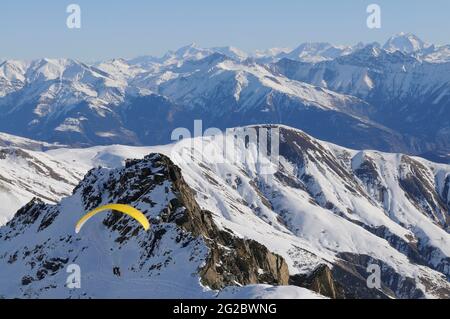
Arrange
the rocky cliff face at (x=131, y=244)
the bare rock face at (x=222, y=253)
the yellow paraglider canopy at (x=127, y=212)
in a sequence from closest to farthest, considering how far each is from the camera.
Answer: the yellow paraglider canopy at (x=127, y=212)
the bare rock face at (x=222, y=253)
the rocky cliff face at (x=131, y=244)

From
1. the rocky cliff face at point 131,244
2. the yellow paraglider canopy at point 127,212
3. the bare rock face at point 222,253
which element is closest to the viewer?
the yellow paraglider canopy at point 127,212

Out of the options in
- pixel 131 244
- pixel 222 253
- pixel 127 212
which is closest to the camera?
pixel 127 212

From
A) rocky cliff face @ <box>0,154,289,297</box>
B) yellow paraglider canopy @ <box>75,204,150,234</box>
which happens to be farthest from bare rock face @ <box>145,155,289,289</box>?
yellow paraglider canopy @ <box>75,204,150,234</box>

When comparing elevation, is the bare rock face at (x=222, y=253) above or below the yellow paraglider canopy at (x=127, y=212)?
below

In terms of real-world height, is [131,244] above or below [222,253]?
above

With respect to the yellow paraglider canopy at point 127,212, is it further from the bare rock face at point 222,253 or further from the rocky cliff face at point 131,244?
the bare rock face at point 222,253

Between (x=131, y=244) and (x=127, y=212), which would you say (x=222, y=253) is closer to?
(x=131, y=244)

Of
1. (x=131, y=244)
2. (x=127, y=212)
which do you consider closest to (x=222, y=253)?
(x=131, y=244)

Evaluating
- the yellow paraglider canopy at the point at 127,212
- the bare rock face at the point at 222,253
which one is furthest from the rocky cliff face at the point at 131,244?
the yellow paraglider canopy at the point at 127,212

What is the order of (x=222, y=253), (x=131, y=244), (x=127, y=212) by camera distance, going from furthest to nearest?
(x=222, y=253) < (x=131, y=244) < (x=127, y=212)

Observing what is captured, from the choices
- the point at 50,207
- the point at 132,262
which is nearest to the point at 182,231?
the point at 132,262

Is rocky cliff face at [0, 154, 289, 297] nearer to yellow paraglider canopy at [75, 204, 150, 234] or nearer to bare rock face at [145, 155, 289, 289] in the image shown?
bare rock face at [145, 155, 289, 289]
